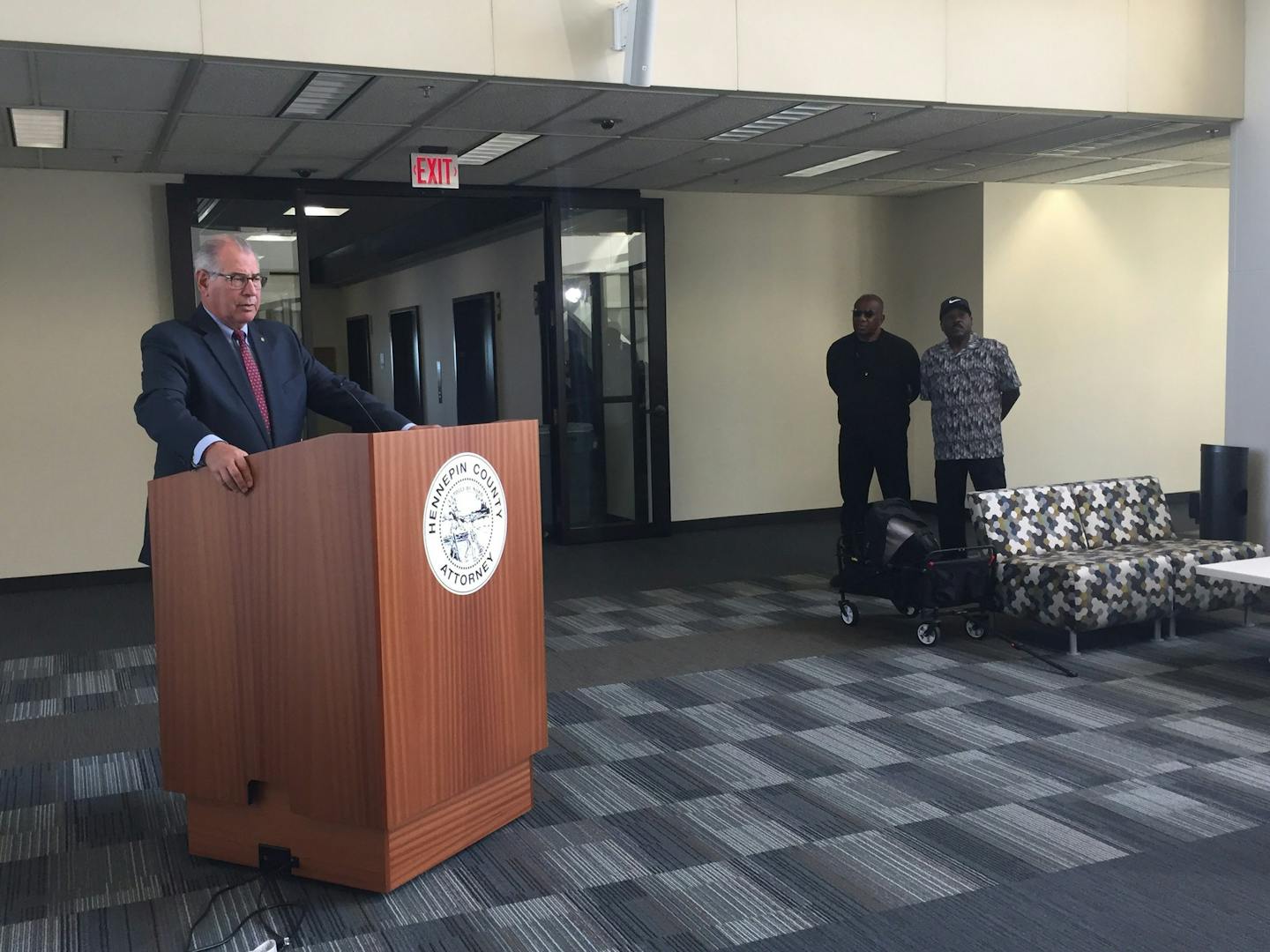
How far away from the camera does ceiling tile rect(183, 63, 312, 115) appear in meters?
5.29

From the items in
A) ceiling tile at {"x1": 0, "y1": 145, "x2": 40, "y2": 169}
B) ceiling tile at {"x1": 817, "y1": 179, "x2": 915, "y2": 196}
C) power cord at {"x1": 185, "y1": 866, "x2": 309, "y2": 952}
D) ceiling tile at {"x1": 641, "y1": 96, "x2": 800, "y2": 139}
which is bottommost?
power cord at {"x1": 185, "y1": 866, "x2": 309, "y2": 952}

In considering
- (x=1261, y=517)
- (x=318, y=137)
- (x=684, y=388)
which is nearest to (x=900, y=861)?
(x=1261, y=517)

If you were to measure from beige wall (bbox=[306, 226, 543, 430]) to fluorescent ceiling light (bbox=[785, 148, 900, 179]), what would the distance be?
3.14 meters

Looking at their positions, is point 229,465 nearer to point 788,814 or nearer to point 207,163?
point 788,814

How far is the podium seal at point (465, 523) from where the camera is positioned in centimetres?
313

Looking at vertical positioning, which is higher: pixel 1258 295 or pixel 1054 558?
pixel 1258 295

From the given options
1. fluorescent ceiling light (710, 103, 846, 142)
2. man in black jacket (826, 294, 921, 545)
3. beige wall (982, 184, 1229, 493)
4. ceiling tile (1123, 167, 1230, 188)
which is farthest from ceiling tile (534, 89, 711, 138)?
ceiling tile (1123, 167, 1230, 188)

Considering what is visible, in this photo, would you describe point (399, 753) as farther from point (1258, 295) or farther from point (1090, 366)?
point (1090, 366)

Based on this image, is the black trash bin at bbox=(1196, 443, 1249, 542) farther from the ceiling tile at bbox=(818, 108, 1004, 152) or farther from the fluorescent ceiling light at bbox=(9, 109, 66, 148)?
the fluorescent ceiling light at bbox=(9, 109, 66, 148)

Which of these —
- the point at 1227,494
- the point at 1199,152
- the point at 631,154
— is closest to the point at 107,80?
the point at 631,154

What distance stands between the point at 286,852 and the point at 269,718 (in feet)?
1.24

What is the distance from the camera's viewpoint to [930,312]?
10.3 meters

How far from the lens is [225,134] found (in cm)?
663

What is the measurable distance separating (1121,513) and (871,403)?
1587 mm
